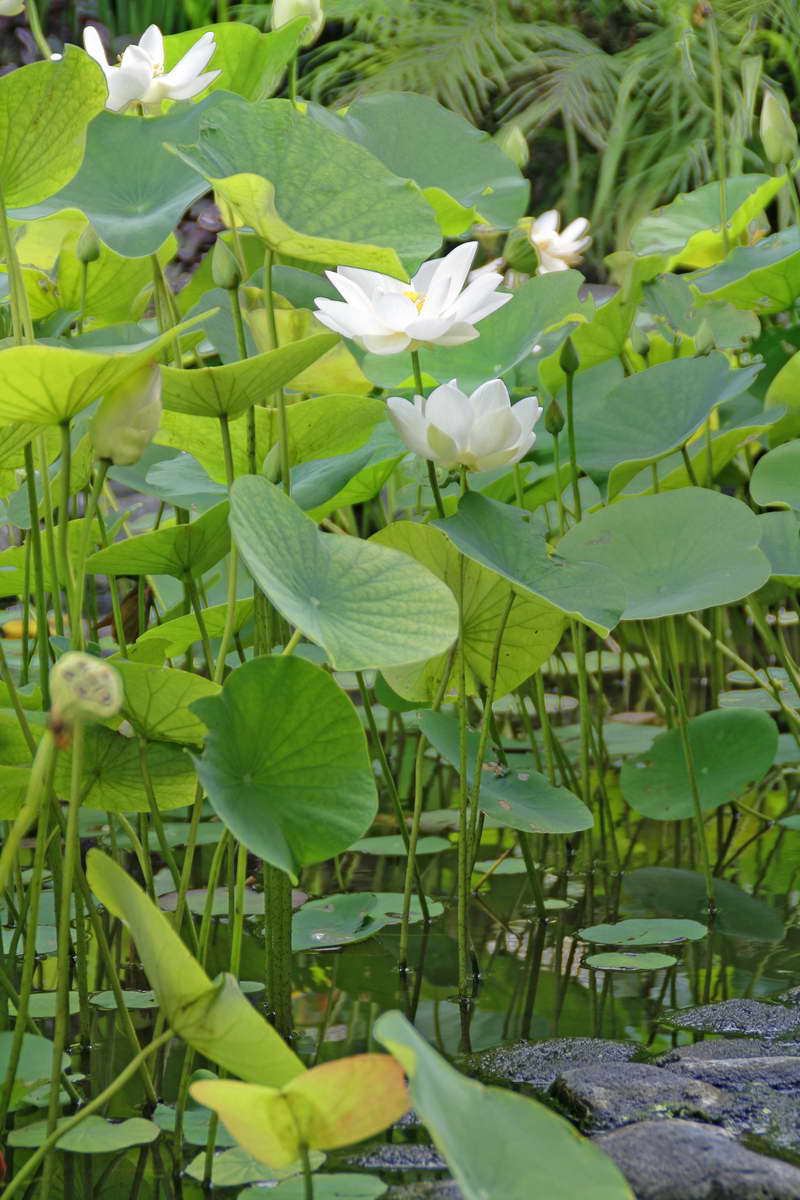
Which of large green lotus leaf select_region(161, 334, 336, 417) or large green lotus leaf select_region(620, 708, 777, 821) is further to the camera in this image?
large green lotus leaf select_region(620, 708, 777, 821)

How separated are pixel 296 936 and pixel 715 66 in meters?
0.98

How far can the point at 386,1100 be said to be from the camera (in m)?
0.46

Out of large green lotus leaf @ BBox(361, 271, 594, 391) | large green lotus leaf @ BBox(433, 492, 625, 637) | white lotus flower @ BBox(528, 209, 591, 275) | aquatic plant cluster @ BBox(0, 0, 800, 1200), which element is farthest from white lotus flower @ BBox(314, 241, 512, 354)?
white lotus flower @ BBox(528, 209, 591, 275)

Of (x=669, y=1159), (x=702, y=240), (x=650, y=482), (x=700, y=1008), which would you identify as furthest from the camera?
(x=702, y=240)

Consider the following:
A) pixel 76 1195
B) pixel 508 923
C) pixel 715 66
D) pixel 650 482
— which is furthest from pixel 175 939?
pixel 715 66

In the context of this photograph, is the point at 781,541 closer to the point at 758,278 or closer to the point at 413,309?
the point at 758,278

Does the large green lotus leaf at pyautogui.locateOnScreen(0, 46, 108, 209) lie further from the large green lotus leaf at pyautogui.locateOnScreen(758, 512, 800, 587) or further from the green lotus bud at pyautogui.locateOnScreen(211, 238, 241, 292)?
the large green lotus leaf at pyautogui.locateOnScreen(758, 512, 800, 587)

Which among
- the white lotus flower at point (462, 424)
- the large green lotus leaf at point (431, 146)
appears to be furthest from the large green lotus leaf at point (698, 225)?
the white lotus flower at point (462, 424)

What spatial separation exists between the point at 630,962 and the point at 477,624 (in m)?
0.27

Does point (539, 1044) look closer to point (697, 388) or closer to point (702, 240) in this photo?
point (697, 388)

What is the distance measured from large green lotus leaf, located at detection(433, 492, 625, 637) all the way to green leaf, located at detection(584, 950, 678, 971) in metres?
0.30

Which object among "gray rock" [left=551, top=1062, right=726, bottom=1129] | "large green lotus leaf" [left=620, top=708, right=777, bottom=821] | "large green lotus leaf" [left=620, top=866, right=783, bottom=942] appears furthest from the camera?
"large green lotus leaf" [left=620, top=708, right=777, bottom=821]

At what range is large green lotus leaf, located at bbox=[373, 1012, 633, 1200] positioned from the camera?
436 mm

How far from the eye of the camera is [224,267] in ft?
2.46
